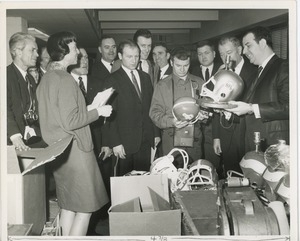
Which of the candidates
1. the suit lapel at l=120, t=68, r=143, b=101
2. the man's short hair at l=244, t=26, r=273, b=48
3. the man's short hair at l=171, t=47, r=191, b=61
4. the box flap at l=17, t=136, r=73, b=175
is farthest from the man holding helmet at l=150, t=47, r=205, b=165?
the box flap at l=17, t=136, r=73, b=175

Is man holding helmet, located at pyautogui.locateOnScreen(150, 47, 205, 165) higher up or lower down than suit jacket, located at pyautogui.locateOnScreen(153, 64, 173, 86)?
lower down

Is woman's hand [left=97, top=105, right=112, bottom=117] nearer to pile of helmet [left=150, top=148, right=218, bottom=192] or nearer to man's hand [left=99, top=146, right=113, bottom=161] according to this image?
man's hand [left=99, top=146, right=113, bottom=161]

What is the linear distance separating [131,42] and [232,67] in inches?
19.1

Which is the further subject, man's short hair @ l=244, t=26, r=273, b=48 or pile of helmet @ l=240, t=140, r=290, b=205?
man's short hair @ l=244, t=26, r=273, b=48

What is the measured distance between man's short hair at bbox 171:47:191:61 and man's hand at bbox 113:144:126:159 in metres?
0.49

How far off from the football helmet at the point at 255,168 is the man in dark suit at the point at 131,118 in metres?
0.43

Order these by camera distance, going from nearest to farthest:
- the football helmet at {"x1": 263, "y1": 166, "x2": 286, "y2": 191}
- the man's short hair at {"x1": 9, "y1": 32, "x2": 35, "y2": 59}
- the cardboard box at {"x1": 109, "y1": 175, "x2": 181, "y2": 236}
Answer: the cardboard box at {"x1": 109, "y1": 175, "x2": 181, "y2": 236} → the football helmet at {"x1": 263, "y1": 166, "x2": 286, "y2": 191} → the man's short hair at {"x1": 9, "y1": 32, "x2": 35, "y2": 59}

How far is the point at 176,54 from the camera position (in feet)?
6.12

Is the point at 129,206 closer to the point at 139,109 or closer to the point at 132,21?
the point at 139,109

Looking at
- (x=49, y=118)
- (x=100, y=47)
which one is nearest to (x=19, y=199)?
(x=49, y=118)

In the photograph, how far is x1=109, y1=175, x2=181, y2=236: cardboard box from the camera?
1578mm

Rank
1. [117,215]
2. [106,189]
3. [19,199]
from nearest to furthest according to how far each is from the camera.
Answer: [117,215] < [19,199] < [106,189]

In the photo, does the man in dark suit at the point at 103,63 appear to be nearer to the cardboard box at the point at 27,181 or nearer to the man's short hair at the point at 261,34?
the cardboard box at the point at 27,181

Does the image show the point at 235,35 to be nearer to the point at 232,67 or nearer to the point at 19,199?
the point at 232,67
